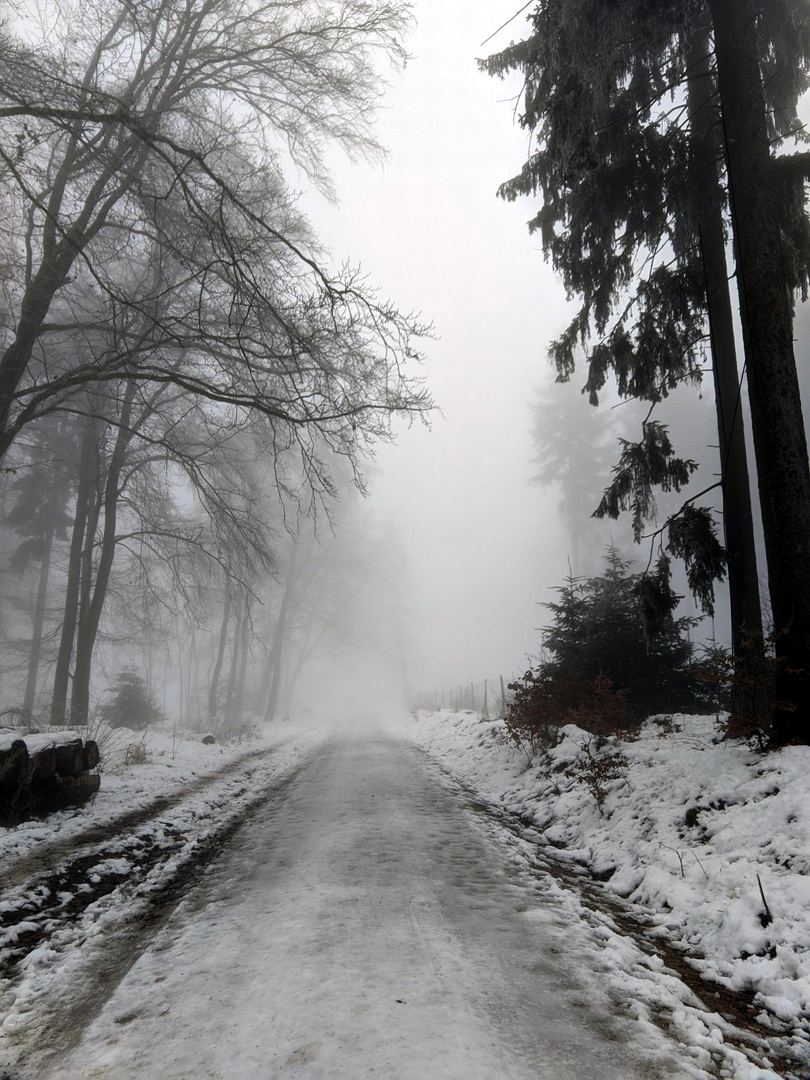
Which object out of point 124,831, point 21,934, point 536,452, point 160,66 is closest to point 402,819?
point 124,831

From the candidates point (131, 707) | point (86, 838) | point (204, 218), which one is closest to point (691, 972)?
point (86, 838)

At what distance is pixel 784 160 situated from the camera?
6961 millimetres

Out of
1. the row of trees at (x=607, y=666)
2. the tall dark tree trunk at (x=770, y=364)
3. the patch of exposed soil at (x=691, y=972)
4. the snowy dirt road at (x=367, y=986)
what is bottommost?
the patch of exposed soil at (x=691, y=972)

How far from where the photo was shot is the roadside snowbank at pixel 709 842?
3.10m

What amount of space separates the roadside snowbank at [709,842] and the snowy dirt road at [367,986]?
2.34ft

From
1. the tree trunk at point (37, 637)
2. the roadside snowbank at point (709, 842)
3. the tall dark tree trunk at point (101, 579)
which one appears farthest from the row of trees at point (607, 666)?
the tree trunk at point (37, 637)

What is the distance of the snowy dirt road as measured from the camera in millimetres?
2195

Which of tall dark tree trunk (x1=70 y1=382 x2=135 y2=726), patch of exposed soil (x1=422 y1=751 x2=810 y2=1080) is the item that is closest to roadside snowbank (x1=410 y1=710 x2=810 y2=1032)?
patch of exposed soil (x1=422 y1=751 x2=810 y2=1080)

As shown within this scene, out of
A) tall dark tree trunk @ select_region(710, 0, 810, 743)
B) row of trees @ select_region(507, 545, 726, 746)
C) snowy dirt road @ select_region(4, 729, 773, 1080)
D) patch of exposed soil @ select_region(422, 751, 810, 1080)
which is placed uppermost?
tall dark tree trunk @ select_region(710, 0, 810, 743)

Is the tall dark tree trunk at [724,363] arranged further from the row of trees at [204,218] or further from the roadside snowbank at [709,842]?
the row of trees at [204,218]

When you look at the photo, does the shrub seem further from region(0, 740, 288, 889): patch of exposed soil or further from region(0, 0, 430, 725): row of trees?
region(0, 740, 288, 889): patch of exposed soil

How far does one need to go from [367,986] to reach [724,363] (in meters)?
7.82

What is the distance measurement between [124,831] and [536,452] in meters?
32.6

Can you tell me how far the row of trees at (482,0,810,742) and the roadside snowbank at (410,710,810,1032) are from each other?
30.8 inches
